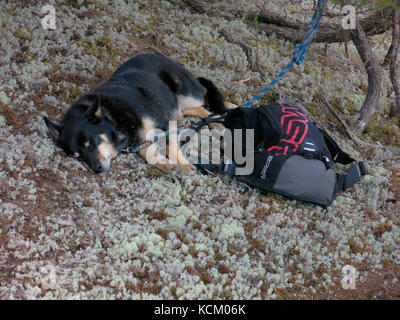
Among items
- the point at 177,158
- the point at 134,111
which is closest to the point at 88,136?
the point at 134,111

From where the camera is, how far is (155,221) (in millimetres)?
5734

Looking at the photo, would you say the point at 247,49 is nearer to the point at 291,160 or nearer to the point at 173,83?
the point at 173,83

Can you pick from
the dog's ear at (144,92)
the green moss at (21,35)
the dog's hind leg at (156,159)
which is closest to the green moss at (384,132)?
the dog's hind leg at (156,159)

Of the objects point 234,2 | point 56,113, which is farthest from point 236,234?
point 234,2

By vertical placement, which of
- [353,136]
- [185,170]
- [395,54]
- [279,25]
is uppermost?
[395,54]

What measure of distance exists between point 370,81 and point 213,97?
12.5 ft

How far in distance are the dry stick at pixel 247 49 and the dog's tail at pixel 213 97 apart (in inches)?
92.8

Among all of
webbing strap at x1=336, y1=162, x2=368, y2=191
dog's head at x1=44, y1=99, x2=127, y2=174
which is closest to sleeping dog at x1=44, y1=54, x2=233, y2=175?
dog's head at x1=44, y1=99, x2=127, y2=174

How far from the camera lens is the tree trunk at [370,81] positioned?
864 centimetres

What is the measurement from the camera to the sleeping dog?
5.94 metres

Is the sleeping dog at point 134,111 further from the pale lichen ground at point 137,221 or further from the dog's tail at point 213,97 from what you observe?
the pale lichen ground at point 137,221

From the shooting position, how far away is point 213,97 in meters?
8.09

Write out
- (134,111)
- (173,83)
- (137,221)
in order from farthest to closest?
1. (173,83)
2. (134,111)
3. (137,221)
